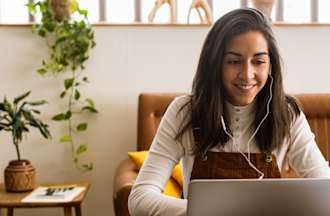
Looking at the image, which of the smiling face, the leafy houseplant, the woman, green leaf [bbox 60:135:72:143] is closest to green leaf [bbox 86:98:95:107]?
the leafy houseplant

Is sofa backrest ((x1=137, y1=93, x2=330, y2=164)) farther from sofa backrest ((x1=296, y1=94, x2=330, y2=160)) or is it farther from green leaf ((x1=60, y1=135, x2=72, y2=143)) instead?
green leaf ((x1=60, y1=135, x2=72, y2=143))

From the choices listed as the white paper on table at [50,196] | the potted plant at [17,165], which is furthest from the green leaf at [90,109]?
the white paper on table at [50,196]

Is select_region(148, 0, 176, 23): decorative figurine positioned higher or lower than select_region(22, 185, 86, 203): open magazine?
higher

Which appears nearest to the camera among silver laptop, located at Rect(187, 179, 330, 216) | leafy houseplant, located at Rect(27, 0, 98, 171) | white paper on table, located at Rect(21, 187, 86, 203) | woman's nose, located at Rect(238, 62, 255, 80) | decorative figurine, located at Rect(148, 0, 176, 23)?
silver laptop, located at Rect(187, 179, 330, 216)

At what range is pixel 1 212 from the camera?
9.67 feet

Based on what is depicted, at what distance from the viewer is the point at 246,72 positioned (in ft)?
4.70

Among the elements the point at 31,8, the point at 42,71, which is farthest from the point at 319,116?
the point at 31,8

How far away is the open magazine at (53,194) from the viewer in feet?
7.79

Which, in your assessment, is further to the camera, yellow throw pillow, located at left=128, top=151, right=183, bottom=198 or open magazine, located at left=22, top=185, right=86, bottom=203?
open magazine, located at left=22, top=185, right=86, bottom=203

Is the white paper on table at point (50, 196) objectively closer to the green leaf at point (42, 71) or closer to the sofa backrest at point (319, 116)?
the green leaf at point (42, 71)

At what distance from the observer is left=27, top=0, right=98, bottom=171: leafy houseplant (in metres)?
2.92

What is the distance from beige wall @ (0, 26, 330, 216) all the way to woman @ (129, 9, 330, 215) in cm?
142

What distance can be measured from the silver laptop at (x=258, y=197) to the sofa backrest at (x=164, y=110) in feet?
5.66

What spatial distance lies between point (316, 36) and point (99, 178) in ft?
4.88
